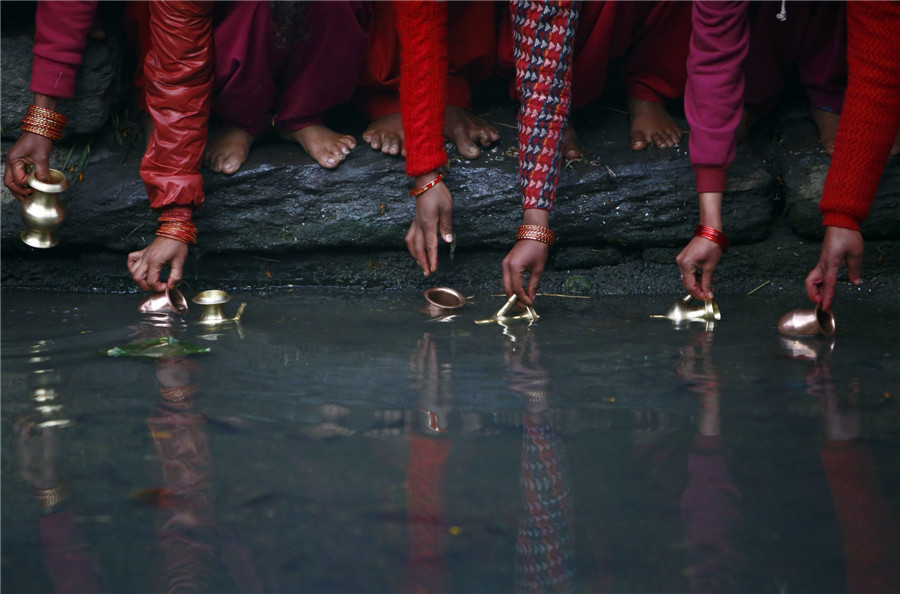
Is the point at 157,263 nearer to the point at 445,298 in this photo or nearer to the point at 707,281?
the point at 445,298

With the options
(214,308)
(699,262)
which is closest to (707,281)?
(699,262)

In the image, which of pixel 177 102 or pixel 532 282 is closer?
pixel 532 282

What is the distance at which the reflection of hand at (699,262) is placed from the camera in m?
2.13

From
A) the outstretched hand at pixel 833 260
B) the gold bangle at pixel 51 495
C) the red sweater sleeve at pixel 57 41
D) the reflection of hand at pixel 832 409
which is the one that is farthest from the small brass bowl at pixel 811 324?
the red sweater sleeve at pixel 57 41

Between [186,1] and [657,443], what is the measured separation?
1.90 m

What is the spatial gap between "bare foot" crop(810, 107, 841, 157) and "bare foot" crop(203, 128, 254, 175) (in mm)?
1955

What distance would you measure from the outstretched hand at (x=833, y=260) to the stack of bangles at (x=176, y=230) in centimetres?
173

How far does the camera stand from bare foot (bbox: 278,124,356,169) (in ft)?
9.12

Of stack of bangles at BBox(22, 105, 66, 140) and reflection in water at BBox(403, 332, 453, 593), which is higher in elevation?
stack of bangles at BBox(22, 105, 66, 140)

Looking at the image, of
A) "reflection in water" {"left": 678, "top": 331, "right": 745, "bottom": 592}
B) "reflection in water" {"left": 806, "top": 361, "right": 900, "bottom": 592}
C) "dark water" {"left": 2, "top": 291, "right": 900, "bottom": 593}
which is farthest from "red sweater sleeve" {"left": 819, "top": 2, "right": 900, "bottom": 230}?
"reflection in water" {"left": 678, "top": 331, "right": 745, "bottom": 592}

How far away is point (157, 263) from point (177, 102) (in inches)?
19.7

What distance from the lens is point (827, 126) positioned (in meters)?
2.68

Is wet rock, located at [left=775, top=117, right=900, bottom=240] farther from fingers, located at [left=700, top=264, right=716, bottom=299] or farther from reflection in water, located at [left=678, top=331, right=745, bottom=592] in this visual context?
reflection in water, located at [left=678, top=331, right=745, bottom=592]

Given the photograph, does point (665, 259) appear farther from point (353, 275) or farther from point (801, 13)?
point (353, 275)
